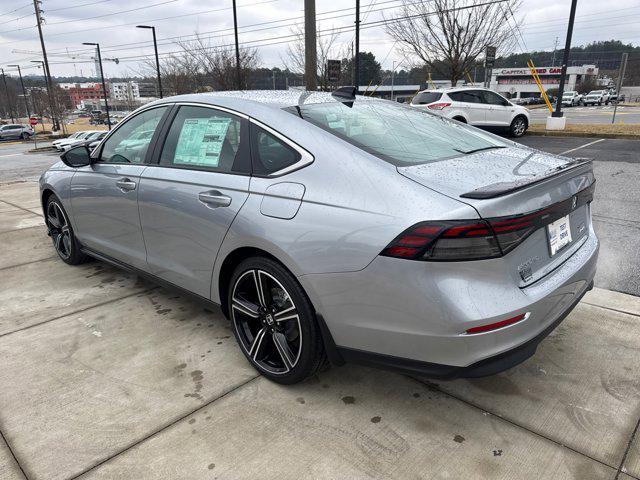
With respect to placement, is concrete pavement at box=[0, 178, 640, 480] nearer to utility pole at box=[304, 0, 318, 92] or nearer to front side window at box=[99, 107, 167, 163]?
front side window at box=[99, 107, 167, 163]

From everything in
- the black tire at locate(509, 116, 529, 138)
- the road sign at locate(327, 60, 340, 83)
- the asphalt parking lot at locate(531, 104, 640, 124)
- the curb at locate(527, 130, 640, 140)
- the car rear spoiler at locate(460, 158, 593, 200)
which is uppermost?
the road sign at locate(327, 60, 340, 83)

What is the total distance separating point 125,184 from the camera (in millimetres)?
3410

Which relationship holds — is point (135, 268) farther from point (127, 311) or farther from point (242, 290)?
point (242, 290)

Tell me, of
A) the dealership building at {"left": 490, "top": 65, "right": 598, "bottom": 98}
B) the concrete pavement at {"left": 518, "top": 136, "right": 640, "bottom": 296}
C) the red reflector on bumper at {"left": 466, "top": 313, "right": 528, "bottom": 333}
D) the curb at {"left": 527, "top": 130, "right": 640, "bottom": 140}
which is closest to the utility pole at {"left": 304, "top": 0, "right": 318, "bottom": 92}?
the concrete pavement at {"left": 518, "top": 136, "right": 640, "bottom": 296}

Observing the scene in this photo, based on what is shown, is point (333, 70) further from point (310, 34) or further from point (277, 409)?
point (277, 409)

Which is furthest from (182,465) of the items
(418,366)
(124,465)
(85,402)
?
(418,366)

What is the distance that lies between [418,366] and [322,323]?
0.49m

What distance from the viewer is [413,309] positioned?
1.97m

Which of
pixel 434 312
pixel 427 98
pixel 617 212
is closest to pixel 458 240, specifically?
pixel 434 312

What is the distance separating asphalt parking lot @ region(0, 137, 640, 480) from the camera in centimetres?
212

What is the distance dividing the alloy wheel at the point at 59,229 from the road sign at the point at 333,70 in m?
13.1

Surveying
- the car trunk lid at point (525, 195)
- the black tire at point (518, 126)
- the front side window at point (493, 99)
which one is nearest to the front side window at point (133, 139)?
the car trunk lid at point (525, 195)

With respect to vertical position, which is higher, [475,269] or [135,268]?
[475,269]

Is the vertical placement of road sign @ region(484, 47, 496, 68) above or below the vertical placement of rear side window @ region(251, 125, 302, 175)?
above
